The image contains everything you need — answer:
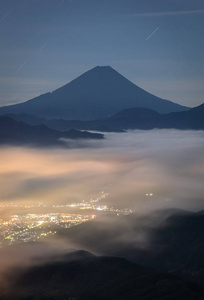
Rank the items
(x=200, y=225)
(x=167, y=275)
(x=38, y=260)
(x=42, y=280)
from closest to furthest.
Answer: (x=167, y=275) → (x=42, y=280) → (x=38, y=260) → (x=200, y=225)

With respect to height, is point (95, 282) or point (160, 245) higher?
point (95, 282)

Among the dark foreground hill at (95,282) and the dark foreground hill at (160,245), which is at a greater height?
the dark foreground hill at (95,282)

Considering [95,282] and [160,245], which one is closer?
[95,282]

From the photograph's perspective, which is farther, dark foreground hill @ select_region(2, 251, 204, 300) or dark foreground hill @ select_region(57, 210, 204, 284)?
dark foreground hill @ select_region(57, 210, 204, 284)

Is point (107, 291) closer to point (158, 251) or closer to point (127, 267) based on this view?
point (127, 267)

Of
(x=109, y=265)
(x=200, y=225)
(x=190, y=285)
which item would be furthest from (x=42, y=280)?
(x=200, y=225)

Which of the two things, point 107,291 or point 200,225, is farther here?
point 200,225

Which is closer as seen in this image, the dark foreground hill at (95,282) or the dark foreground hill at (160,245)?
the dark foreground hill at (95,282)

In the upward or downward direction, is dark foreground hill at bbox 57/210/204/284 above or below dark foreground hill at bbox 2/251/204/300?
below
